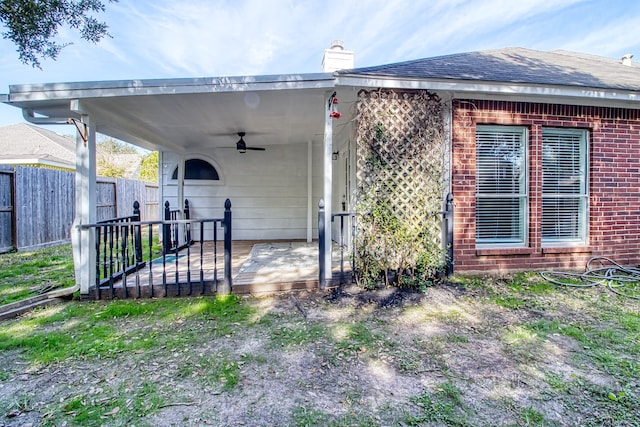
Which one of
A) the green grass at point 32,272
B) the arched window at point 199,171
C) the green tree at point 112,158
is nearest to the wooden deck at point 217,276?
the green grass at point 32,272

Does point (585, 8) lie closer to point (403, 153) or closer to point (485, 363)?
point (403, 153)

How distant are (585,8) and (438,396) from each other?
464 inches

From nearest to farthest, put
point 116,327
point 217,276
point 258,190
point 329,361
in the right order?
point 329,361
point 116,327
point 217,276
point 258,190

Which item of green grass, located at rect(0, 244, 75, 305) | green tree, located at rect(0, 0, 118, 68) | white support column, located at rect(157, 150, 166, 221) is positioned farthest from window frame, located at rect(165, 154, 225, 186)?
green tree, located at rect(0, 0, 118, 68)

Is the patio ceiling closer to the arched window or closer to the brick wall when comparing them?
the arched window

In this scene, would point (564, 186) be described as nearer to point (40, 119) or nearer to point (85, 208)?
point (85, 208)

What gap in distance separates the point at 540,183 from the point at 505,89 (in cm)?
154

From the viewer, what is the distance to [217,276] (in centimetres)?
450

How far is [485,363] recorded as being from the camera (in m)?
2.47

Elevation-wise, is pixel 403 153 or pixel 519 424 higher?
pixel 403 153

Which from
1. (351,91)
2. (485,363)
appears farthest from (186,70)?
(485,363)

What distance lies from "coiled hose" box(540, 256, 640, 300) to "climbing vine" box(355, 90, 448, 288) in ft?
6.16

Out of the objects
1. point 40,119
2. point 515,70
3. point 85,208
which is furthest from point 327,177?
point 40,119

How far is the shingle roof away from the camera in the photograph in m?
4.31
